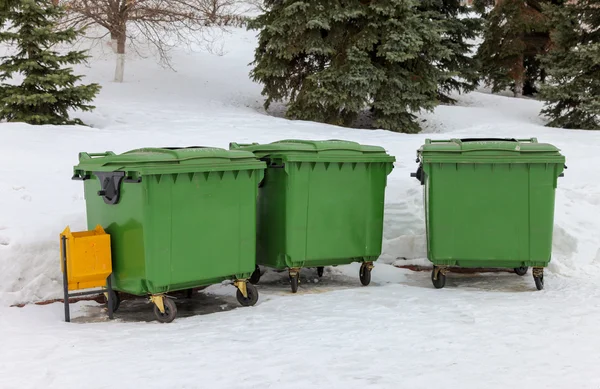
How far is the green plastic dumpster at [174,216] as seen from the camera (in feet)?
16.7

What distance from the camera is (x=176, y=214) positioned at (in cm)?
521

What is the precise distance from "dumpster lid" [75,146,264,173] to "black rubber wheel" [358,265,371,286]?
5.40ft

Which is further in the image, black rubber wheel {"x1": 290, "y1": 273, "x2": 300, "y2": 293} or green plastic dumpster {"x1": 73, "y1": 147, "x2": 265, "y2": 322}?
black rubber wheel {"x1": 290, "y1": 273, "x2": 300, "y2": 293}

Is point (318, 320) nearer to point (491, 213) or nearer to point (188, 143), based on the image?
point (491, 213)

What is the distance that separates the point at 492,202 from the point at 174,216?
3011 mm

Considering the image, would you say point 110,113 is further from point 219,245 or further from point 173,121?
point 219,245

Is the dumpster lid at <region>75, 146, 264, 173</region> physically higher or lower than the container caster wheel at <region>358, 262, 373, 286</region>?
higher

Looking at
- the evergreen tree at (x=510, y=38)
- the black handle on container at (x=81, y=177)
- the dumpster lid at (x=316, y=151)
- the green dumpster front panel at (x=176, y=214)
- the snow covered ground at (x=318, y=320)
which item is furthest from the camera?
the evergreen tree at (x=510, y=38)

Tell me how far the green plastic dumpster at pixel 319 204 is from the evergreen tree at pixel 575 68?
1121 cm

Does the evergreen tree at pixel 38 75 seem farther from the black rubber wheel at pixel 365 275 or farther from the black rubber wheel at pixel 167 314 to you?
the black rubber wheel at pixel 167 314

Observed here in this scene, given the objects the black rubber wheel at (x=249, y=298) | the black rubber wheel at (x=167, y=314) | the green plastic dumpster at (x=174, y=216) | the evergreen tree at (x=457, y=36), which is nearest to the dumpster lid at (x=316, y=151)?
the green plastic dumpster at (x=174, y=216)

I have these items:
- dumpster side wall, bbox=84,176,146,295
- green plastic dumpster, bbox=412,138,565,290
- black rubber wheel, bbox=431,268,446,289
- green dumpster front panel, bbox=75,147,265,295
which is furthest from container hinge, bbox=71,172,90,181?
black rubber wheel, bbox=431,268,446,289

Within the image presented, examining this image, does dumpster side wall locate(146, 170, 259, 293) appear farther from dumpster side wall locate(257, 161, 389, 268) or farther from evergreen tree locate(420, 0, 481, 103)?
evergreen tree locate(420, 0, 481, 103)

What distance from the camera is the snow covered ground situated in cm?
384
